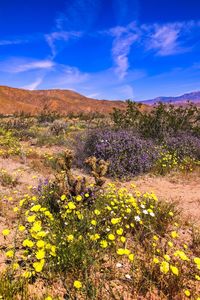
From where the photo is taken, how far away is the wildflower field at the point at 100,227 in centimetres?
278

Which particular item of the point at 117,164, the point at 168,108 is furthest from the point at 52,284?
the point at 168,108

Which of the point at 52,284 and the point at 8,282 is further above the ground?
the point at 8,282

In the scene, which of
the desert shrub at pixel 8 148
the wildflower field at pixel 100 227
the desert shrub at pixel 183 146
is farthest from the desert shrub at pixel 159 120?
the desert shrub at pixel 8 148

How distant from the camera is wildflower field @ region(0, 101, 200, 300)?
2.78m

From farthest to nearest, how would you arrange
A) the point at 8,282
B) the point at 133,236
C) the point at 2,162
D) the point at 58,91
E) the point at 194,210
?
1. the point at 58,91
2. the point at 2,162
3. the point at 194,210
4. the point at 133,236
5. the point at 8,282

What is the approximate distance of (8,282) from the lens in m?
2.51

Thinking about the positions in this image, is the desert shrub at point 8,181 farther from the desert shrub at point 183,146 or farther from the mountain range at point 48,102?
the mountain range at point 48,102

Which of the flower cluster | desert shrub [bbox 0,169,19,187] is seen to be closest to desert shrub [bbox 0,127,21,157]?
desert shrub [bbox 0,169,19,187]

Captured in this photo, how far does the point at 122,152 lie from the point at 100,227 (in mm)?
4585

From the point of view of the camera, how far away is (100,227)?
3584 mm

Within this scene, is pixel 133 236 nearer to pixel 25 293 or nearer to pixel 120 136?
pixel 25 293

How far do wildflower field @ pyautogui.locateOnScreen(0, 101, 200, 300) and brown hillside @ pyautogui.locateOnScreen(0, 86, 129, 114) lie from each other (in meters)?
52.7

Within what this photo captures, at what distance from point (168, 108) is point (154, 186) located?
20.4 feet

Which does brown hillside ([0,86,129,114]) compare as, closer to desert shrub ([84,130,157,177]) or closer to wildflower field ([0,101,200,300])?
desert shrub ([84,130,157,177])
